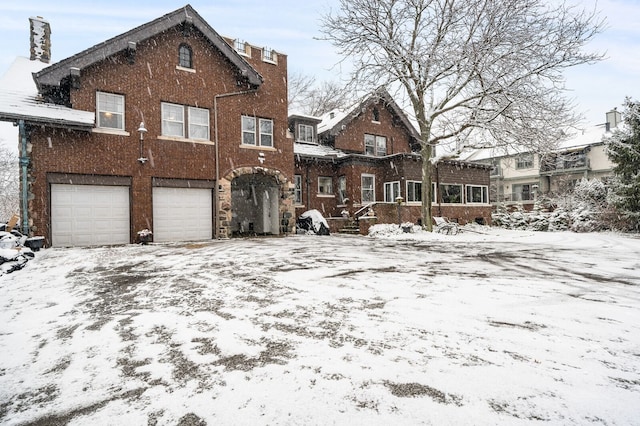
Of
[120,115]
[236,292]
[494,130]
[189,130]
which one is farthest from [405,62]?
[236,292]

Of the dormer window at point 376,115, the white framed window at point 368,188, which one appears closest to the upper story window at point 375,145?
the dormer window at point 376,115

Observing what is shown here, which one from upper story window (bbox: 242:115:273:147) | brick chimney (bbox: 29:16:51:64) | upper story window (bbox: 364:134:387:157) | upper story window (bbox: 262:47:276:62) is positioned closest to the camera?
brick chimney (bbox: 29:16:51:64)

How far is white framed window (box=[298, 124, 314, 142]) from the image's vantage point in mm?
21630

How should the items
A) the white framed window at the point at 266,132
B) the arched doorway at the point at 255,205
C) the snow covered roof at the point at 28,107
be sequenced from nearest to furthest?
the snow covered roof at the point at 28,107 → the white framed window at the point at 266,132 → the arched doorway at the point at 255,205

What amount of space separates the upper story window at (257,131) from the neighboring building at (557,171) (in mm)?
20996

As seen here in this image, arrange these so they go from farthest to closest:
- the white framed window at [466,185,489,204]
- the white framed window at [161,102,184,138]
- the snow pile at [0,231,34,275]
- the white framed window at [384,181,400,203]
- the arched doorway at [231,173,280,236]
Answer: the white framed window at [466,185,489,204], the white framed window at [384,181,400,203], the arched doorway at [231,173,280,236], the white framed window at [161,102,184,138], the snow pile at [0,231,34,275]

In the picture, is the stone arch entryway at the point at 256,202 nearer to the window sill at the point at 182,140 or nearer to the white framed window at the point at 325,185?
the window sill at the point at 182,140

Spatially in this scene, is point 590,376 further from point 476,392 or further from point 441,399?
point 441,399

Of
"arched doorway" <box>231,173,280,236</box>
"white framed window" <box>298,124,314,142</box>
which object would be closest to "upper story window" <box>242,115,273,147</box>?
"arched doorway" <box>231,173,280,236</box>

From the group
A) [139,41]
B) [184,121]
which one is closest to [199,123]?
[184,121]

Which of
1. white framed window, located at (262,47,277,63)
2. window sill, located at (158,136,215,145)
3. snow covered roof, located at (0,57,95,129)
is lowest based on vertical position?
window sill, located at (158,136,215,145)

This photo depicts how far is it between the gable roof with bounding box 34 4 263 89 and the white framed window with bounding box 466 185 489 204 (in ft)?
53.0

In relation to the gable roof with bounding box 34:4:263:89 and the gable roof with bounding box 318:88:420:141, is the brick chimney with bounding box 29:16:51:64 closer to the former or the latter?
the gable roof with bounding box 34:4:263:89

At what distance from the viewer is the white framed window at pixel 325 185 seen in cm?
2086
